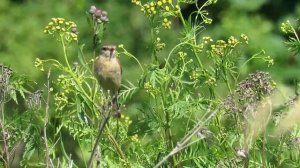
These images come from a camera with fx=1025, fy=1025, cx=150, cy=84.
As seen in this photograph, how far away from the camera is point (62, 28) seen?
3.82 meters

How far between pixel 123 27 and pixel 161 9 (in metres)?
7.22

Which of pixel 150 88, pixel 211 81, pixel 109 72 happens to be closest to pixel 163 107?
pixel 150 88

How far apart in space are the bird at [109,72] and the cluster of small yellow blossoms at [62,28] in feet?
0.94

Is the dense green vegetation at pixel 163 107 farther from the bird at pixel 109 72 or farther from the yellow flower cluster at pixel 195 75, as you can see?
Answer: the bird at pixel 109 72

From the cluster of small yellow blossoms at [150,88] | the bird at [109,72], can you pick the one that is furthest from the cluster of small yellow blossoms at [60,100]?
the cluster of small yellow blossoms at [150,88]

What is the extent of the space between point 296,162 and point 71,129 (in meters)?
0.86

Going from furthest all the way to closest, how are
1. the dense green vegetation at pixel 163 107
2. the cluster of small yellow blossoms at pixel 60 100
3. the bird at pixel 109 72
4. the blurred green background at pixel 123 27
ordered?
the blurred green background at pixel 123 27 → the bird at pixel 109 72 → the cluster of small yellow blossoms at pixel 60 100 → the dense green vegetation at pixel 163 107

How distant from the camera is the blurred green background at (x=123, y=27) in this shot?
9727 millimetres

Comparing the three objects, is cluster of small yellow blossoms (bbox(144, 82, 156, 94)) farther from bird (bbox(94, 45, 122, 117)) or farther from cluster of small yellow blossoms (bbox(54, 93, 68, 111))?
cluster of small yellow blossoms (bbox(54, 93, 68, 111))

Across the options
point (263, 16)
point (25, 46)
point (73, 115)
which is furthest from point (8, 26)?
point (73, 115)

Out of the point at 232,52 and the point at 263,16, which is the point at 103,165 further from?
the point at 263,16

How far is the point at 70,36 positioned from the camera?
3.80 m

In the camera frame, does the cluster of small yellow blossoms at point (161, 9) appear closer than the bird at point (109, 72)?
Yes

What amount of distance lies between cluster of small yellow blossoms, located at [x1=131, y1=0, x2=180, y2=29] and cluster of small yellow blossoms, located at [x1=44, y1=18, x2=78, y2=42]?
0.85 feet
